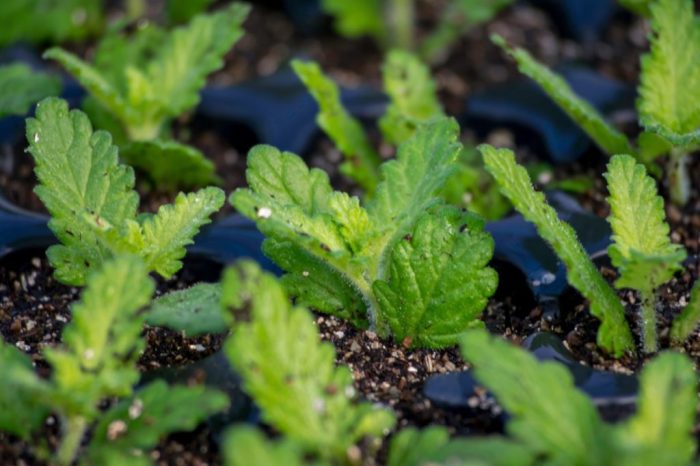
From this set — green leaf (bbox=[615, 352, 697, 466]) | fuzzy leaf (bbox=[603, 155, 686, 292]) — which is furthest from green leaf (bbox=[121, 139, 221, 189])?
green leaf (bbox=[615, 352, 697, 466])

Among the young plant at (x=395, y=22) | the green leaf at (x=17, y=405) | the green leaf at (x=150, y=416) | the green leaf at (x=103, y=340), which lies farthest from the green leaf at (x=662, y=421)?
the young plant at (x=395, y=22)

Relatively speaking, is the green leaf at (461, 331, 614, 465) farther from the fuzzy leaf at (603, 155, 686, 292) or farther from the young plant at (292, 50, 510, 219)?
the young plant at (292, 50, 510, 219)

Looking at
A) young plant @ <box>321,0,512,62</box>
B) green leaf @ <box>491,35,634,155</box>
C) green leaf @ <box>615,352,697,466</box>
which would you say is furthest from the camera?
young plant @ <box>321,0,512,62</box>

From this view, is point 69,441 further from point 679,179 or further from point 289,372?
point 679,179

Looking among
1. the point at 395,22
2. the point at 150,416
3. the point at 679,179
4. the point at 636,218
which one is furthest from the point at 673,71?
the point at 150,416

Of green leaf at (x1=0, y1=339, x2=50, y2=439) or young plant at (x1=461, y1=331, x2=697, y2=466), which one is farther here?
green leaf at (x1=0, y1=339, x2=50, y2=439)

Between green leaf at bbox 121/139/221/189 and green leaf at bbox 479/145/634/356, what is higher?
green leaf at bbox 479/145/634/356
